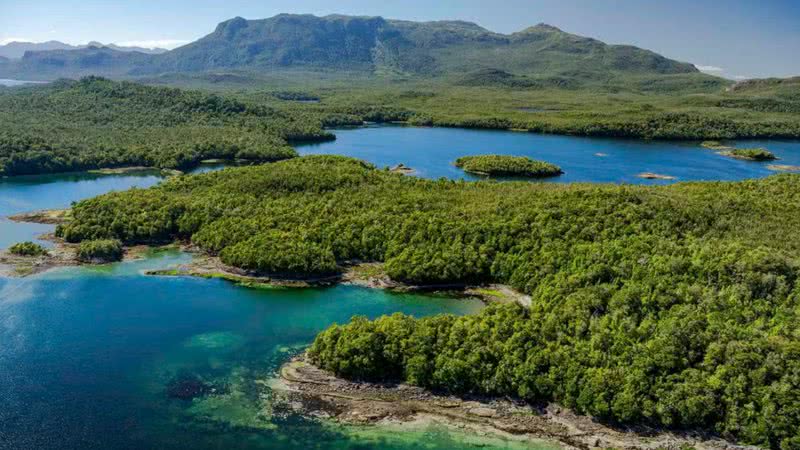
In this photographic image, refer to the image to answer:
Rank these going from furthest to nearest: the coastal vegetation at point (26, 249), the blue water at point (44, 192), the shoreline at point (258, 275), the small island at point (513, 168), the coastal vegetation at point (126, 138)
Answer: the small island at point (513, 168), the coastal vegetation at point (126, 138), the blue water at point (44, 192), the coastal vegetation at point (26, 249), the shoreline at point (258, 275)

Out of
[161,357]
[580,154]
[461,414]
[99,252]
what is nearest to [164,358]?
[161,357]

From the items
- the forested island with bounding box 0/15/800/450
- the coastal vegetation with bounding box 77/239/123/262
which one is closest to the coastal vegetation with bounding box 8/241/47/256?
the forested island with bounding box 0/15/800/450

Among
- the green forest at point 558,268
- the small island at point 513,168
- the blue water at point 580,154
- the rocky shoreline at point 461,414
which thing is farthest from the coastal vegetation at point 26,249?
the small island at point 513,168

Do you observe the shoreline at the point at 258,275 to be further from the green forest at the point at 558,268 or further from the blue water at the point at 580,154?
the blue water at the point at 580,154

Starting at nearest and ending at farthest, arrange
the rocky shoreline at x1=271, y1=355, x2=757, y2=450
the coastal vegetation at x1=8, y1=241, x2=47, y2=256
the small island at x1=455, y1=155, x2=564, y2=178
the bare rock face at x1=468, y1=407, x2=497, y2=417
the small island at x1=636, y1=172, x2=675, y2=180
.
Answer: the rocky shoreline at x1=271, y1=355, x2=757, y2=450
the bare rock face at x1=468, y1=407, x2=497, y2=417
the coastal vegetation at x1=8, y1=241, x2=47, y2=256
the small island at x1=636, y1=172, x2=675, y2=180
the small island at x1=455, y1=155, x2=564, y2=178

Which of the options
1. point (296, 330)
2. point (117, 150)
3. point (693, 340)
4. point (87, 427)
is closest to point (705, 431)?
point (693, 340)

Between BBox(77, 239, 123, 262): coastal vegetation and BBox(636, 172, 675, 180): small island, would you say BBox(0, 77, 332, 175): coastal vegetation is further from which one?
BBox(636, 172, 675, 180): small island
